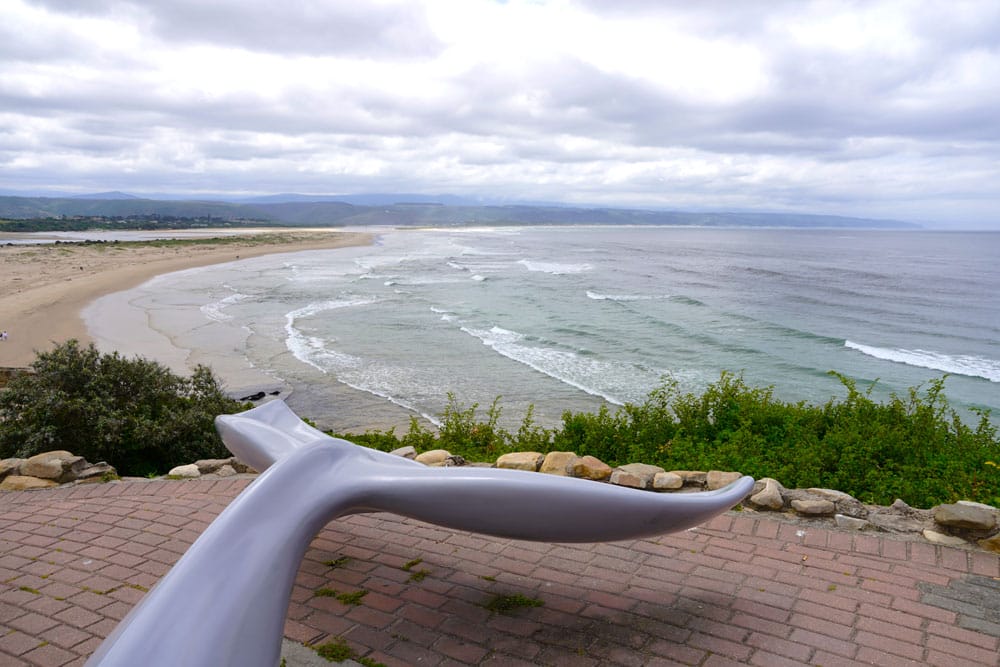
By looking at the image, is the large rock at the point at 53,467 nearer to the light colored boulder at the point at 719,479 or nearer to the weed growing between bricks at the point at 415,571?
the weed growing between bricks at the point at 415,571

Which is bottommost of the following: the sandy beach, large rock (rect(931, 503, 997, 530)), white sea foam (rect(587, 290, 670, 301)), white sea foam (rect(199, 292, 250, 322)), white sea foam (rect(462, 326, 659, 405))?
white sea foam (rect(462, 326, 659, 405))

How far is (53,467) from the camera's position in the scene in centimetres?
669

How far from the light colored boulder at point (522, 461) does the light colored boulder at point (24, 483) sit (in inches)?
173

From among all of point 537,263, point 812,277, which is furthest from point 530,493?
point 537,263

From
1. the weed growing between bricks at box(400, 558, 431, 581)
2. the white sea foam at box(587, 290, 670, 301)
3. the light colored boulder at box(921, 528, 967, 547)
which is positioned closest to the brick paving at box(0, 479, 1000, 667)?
the weed growing between bricks at box(400, 558, 431, 581)

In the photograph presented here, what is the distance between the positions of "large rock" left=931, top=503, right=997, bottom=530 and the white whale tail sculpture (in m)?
1.98

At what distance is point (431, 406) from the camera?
51.6ft

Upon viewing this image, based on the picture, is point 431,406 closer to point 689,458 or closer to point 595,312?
point 689,458

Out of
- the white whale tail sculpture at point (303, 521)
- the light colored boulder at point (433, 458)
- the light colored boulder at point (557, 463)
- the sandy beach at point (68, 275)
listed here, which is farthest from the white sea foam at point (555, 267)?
the white whale tail sculpture at point (303, 521)

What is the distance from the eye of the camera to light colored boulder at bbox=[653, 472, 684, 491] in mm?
6301

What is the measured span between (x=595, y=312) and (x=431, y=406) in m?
16.3

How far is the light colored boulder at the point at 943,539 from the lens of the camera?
204 inches

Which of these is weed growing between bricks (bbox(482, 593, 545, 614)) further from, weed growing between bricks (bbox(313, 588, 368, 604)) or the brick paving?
weed growing between bricks (bbox(313, 588, 368, 604))

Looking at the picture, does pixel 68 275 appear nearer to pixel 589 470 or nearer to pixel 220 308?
pixel 220 308
